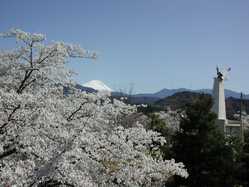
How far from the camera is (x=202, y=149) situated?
1748 centimetres

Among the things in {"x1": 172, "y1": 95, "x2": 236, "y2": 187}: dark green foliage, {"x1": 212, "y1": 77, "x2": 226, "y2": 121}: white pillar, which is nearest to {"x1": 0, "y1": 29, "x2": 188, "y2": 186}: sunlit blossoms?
{"x1": 172, "y1": 95, "x2": 236, "y2": 187}: dark green foliage

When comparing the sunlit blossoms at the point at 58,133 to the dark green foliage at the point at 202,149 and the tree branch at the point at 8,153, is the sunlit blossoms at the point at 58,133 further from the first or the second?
the dark green foliage at the point at 202,149

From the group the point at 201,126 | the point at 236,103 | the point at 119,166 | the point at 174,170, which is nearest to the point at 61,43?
the point at 119,166

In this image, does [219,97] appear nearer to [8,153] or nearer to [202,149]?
[202,149]

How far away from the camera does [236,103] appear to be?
437 ft

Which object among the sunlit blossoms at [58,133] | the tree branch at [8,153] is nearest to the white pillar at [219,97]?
the sunlit blossoms at [58,133]

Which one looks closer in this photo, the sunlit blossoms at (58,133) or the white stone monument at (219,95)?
the sunlit blossoms at (58,133)

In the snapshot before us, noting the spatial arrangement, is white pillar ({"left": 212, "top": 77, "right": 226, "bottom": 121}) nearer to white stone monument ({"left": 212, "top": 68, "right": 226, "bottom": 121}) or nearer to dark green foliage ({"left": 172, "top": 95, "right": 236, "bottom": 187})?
white stone monument ({"left": 212, "top": 68, "right": 226, "bottom": 121})

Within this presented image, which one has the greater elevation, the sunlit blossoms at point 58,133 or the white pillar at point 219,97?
the white pillar at point 219,97

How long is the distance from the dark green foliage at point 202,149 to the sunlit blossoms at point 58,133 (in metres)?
6.92

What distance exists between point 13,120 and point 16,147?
0.59m

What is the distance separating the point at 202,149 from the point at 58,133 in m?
10.2

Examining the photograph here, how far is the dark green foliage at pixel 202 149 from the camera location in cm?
1723

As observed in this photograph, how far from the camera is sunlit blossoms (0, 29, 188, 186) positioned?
327 inches
